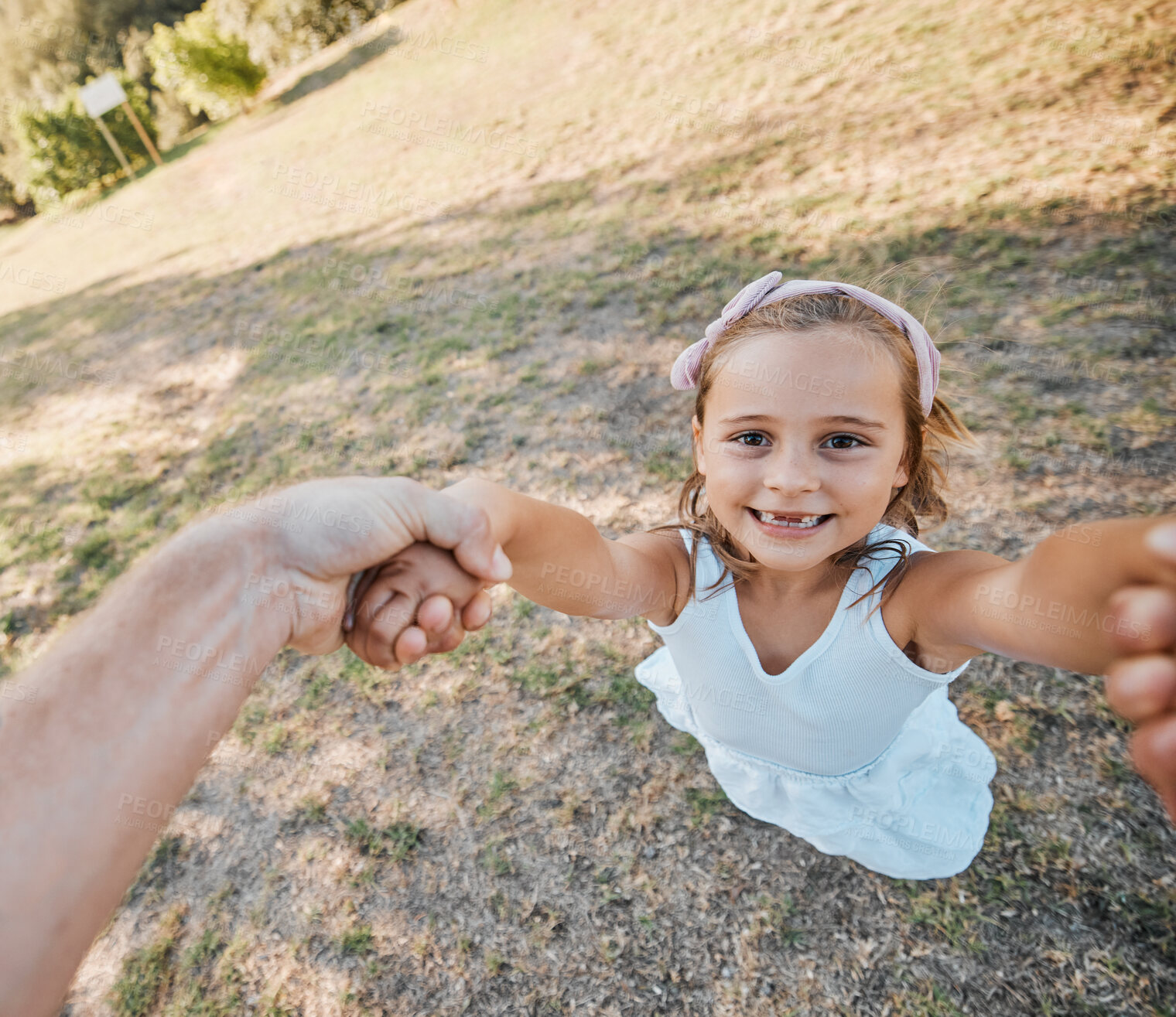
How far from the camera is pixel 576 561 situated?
61.5 inches

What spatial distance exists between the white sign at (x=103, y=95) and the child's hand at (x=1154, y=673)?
18456mm

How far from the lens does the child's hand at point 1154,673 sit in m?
0.75

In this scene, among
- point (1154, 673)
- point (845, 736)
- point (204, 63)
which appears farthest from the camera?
point (204, 63)

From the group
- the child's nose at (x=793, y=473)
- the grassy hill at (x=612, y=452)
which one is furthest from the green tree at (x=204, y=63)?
the child's nose at (x=793, y=473)

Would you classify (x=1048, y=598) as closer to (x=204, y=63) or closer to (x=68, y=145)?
(x=204, y=63)

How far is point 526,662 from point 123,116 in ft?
76.2

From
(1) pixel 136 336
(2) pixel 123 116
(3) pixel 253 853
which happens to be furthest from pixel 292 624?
(2) pixel 123 116

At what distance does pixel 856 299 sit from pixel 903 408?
0.30m

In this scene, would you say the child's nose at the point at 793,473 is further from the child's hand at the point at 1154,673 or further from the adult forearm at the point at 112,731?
the adult forearm at the point at 112,731

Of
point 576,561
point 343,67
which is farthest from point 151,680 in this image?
point 343,67

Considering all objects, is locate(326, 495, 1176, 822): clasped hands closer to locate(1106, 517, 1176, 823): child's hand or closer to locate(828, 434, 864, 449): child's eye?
locate(1106, 517, 1176, 823): child's hand

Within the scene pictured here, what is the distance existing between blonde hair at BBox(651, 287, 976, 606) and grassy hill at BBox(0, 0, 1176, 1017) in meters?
1.19

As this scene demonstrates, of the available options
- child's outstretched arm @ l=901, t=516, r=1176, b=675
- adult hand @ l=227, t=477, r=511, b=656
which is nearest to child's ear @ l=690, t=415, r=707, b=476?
child's outstretched arm @ l=901, t=516, r=1176, b=675

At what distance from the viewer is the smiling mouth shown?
1485 millimetres
